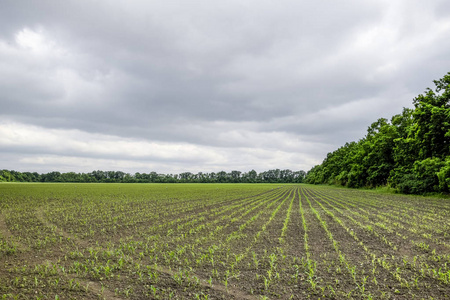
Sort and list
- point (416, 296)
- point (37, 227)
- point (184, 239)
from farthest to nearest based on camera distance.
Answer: point (37, 227) → point (184, 239) → point (416, 296)

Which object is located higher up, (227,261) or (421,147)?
(421,147)

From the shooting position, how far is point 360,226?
15.9 metres

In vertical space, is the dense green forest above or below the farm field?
above

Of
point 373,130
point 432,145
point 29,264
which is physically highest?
point 373,130

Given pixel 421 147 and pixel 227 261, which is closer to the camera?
pixel 227 261

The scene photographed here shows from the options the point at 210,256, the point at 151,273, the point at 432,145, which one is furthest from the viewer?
the point at 432,145

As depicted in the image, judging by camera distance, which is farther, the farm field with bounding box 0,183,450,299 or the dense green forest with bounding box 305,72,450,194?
the dense green forest with bounding box 305,72,450,194

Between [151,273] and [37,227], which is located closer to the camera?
[151,273]

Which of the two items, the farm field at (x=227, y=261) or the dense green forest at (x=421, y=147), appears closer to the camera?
the farm field at (x=227, y=261)

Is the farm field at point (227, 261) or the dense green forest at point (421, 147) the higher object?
the dense green forest at point (421, 147)

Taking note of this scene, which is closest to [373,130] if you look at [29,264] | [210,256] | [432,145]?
[432,145]

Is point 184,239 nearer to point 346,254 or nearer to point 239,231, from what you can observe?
point 239,231

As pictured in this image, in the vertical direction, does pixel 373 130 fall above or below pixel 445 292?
above

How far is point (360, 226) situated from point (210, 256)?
34.6 feet
